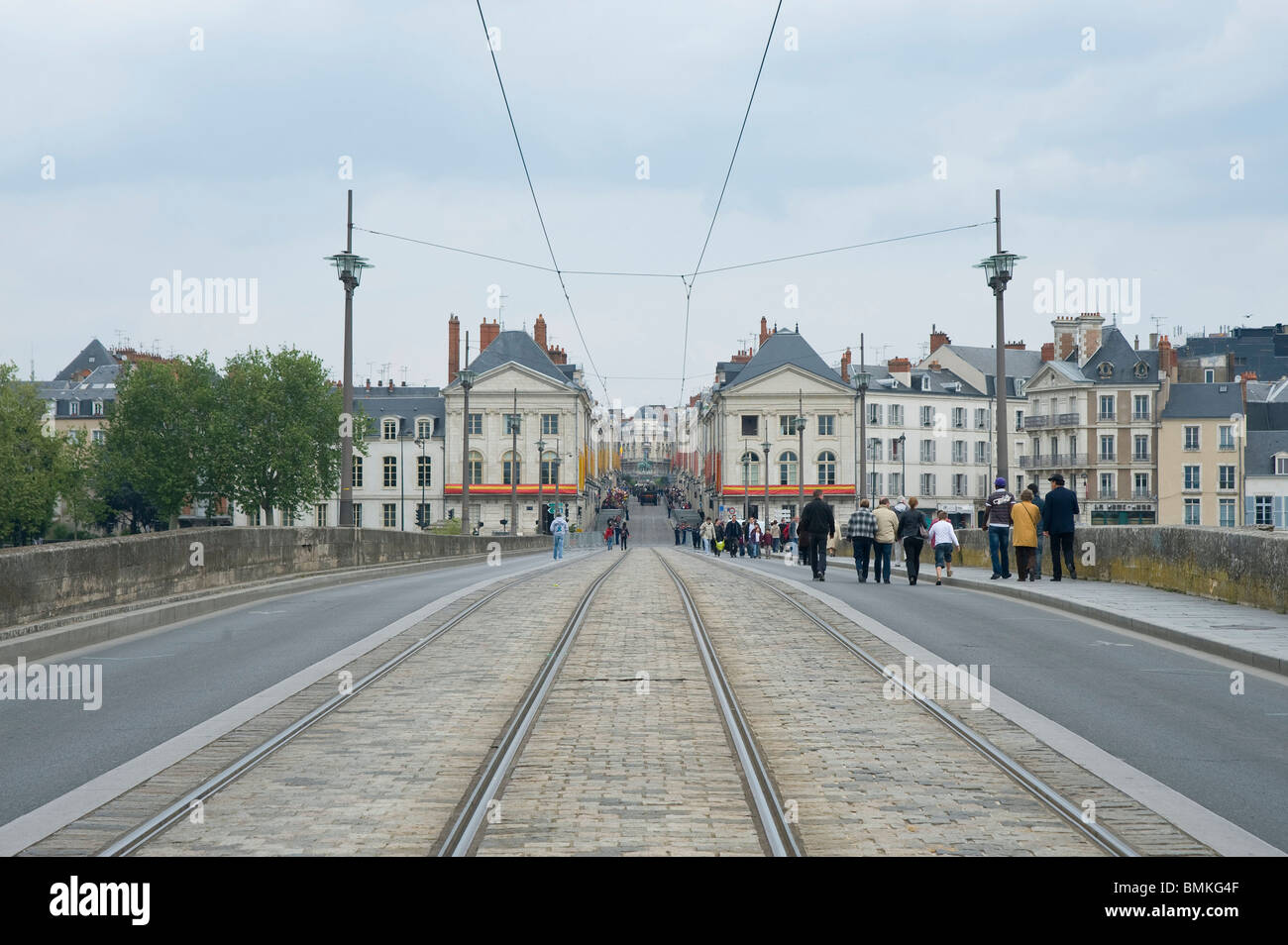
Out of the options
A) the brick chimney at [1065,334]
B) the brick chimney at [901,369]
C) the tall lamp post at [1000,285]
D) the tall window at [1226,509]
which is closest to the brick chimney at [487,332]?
the brick chimney at [901,369]

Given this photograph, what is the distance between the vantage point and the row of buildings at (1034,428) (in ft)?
274

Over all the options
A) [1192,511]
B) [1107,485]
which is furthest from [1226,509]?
[1107,485]

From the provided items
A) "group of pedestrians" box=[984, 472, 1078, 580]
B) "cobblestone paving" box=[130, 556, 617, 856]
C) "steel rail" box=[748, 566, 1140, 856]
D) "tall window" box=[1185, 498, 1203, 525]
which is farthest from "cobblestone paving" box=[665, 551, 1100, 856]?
"tall window" box=[1185, 498, 1203, 525]

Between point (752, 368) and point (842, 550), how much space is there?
189ft

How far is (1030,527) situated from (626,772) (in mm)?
15483

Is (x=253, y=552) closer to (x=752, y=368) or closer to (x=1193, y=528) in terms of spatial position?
(x=1193, y=528)

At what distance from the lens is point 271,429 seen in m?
90.5

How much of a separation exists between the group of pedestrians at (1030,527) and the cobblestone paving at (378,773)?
37.3ft

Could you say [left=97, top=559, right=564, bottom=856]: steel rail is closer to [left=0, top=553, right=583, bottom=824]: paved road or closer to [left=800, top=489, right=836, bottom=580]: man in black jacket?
[left=0, top=553, right=583, bottom=824]: paved road

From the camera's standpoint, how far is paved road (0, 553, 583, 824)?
747 centimetres

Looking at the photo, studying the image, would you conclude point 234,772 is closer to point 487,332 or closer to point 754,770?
point 754,770

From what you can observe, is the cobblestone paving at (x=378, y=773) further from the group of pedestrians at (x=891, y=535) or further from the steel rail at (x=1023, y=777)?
the group of pedestrians at (x=891, y=535)
